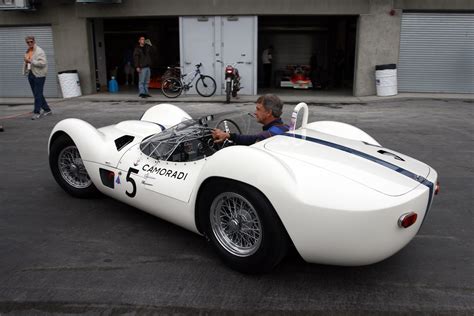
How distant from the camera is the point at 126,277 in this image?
316 cm

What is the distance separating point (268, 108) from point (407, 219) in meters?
1.51

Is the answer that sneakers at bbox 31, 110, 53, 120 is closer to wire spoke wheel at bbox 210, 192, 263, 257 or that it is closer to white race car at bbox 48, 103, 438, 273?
white race car at bbox 48, 103, 438, 273

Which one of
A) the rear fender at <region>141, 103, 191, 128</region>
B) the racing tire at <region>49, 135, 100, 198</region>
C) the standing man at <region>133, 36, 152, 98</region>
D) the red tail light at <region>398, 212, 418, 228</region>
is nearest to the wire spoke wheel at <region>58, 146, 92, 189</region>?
the racing tire at <region>49, 135, 100, 198</region>

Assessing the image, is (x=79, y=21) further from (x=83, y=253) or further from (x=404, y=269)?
(x=404, y=269)

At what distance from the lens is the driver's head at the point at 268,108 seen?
146 inches

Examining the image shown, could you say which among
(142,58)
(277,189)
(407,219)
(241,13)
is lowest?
(407,219)

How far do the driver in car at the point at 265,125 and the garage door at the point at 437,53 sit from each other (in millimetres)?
12119

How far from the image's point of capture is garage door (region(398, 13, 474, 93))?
14.1 meters

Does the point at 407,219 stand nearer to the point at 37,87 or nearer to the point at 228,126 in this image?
the point at 228,126

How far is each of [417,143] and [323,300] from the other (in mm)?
5402

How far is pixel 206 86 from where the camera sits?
48.4 feet

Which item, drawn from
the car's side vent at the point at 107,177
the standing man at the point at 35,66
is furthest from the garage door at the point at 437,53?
the car's side vent at the point at 107,177

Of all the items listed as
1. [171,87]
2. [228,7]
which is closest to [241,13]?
[228,7]

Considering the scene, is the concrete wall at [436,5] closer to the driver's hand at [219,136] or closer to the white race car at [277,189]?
the white race car at [277,189]
